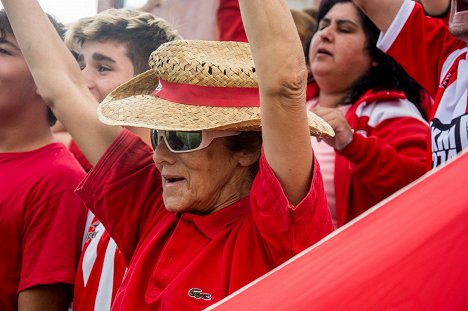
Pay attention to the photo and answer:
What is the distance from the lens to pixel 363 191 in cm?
311

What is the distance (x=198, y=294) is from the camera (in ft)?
6.33

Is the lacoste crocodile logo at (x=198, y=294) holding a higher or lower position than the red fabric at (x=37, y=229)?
higher

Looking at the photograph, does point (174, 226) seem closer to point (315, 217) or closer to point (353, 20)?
point (315, 217)

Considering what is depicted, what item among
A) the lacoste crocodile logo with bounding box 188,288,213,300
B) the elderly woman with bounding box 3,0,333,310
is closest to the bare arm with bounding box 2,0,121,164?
the elderly woman with bounding box 3,0,333,310

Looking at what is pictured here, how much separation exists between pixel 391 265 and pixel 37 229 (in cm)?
151

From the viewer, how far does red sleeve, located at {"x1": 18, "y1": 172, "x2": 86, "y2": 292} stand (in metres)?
2.54

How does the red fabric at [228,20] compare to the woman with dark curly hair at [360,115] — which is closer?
the woman with dark curly hair at [360,115]

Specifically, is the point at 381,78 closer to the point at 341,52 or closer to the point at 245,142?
the point at 341,52

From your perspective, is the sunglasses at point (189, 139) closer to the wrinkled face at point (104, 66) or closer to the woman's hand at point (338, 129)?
the wrinkled face at point (104, 66)

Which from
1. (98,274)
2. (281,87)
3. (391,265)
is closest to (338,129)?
(98,274)

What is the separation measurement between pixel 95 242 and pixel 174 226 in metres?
0.46

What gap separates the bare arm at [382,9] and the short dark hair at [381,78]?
0.51 meters

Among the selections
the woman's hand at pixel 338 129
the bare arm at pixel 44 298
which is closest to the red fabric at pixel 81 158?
the bare arm at pixel 44 298

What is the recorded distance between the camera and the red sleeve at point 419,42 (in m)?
2.75
